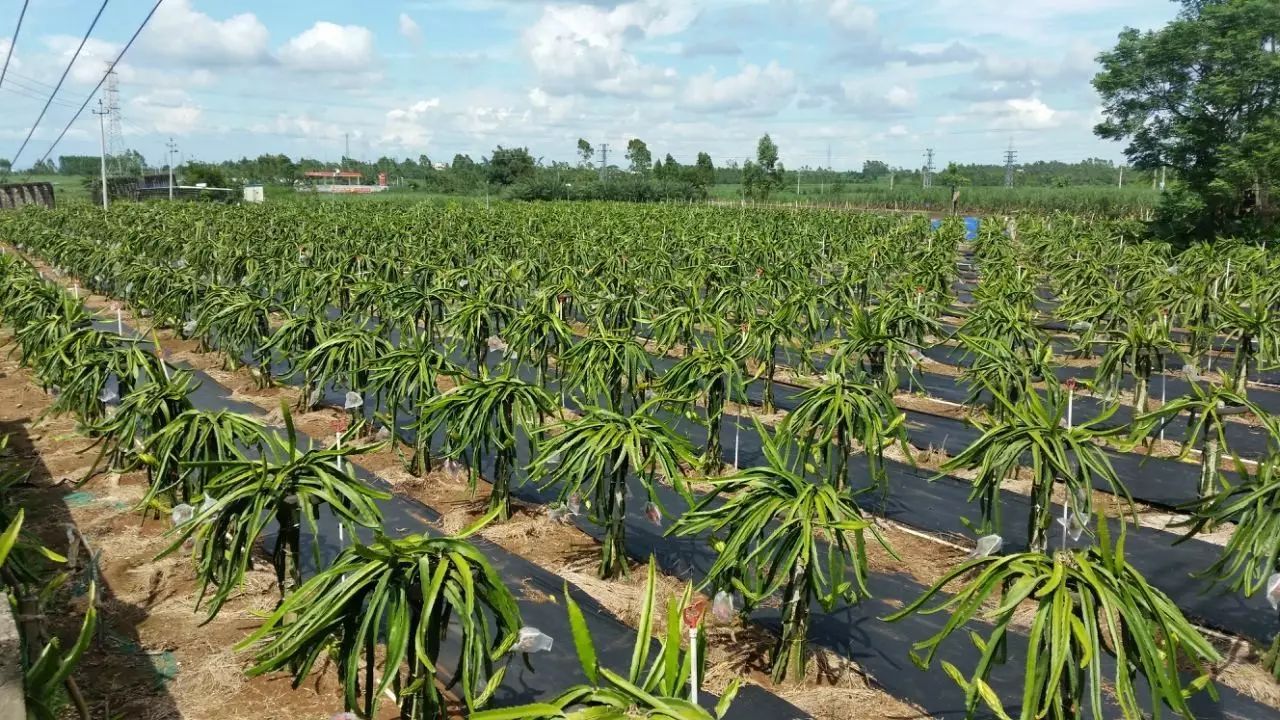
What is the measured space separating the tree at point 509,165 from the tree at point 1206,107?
41537 mm

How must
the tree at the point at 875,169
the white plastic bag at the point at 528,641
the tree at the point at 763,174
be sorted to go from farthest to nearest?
the tree at the point at 875,169 → the tree at the point at 763,174 → the white plastic bag at the point at 528,641

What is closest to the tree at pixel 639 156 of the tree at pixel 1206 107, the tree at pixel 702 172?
the tree at pixel 702 172

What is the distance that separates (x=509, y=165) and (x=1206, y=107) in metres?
45.1

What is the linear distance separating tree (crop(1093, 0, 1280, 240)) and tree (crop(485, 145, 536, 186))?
41537 mm

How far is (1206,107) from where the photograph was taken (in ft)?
76.7

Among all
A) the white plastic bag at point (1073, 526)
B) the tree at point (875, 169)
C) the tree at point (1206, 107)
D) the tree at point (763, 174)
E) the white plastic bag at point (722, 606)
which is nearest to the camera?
the white plastic bag at point (722, 606)

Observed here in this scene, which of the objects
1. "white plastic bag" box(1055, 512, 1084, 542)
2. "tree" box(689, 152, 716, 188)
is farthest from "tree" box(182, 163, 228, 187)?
"white plastic bag" box(1055, 512, 1084, 542)

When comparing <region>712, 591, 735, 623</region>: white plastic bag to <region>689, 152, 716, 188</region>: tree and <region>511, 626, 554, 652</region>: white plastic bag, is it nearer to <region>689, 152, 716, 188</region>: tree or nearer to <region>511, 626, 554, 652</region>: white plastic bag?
<region>511, 626, 554, 652</region>: white plastic bag

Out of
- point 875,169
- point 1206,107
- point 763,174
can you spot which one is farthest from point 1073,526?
point 875,169

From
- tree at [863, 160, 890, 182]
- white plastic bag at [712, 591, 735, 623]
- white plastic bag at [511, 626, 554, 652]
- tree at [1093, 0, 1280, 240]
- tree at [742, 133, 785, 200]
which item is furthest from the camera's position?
tree at [863, 160, 890, 182]

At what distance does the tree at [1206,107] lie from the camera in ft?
71.4

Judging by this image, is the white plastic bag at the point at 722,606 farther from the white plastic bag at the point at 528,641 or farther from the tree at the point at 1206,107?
the tree at the point at 1206,107

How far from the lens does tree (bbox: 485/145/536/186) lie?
196 ft

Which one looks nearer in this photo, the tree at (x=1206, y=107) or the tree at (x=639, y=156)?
the tree at (x=1206, y=107)
